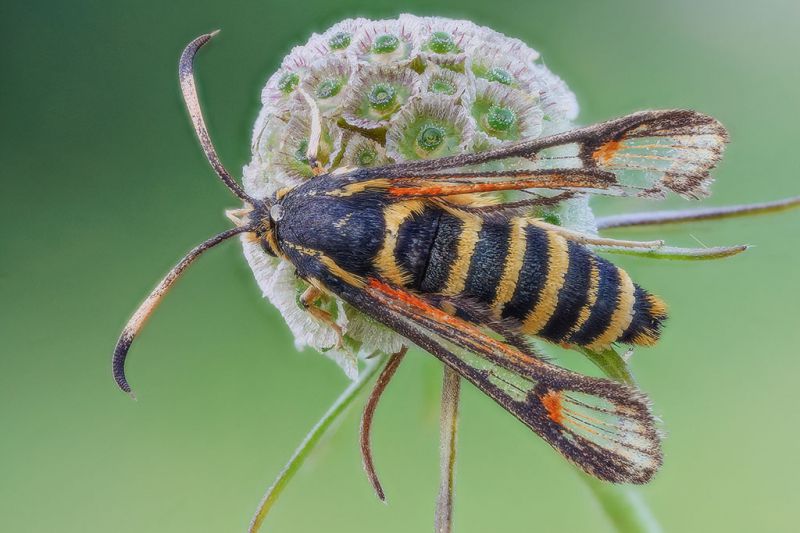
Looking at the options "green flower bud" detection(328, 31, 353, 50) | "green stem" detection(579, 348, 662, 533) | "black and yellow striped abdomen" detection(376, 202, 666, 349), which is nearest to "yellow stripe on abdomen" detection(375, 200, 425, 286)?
"black and yellow striped abdomen" detection(376, 202, 666, 349)

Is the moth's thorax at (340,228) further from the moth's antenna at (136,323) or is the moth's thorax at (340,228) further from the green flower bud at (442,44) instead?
the green flower bud at (442,44)

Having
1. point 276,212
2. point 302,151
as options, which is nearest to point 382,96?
point 302,151

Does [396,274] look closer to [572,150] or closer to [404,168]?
[404,168]

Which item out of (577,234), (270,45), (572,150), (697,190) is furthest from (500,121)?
(270,45)

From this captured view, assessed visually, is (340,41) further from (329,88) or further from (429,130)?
(429,130)

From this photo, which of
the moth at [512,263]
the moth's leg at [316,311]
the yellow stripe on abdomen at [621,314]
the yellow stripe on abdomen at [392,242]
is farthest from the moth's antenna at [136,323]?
the yellow stripe on abdomen at [621,314]

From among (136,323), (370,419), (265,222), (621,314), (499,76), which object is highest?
(499,76)

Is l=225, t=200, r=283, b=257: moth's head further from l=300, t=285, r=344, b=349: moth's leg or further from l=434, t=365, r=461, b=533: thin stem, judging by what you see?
l=434, t=365, r=461, b=533: thin stem
